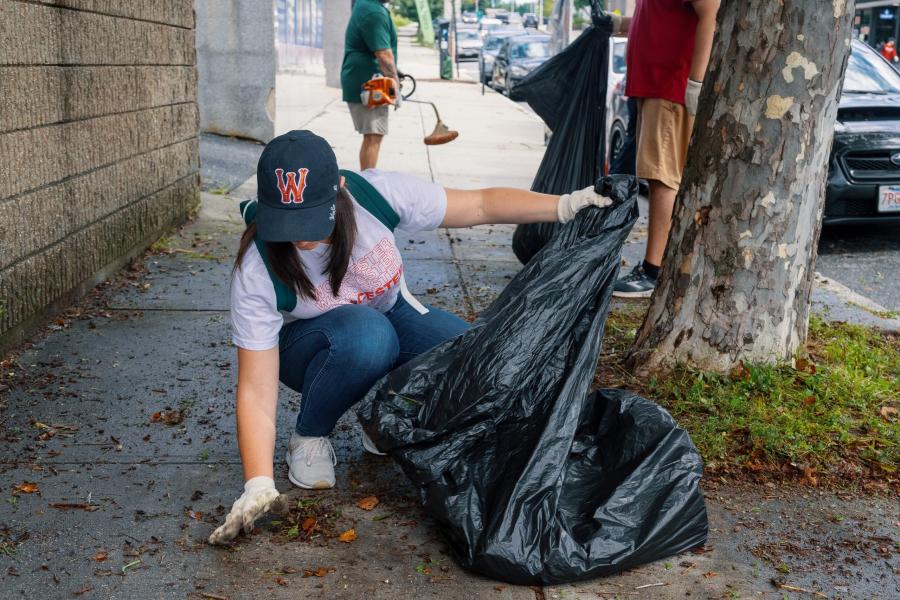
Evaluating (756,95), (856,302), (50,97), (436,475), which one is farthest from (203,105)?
(436,475)

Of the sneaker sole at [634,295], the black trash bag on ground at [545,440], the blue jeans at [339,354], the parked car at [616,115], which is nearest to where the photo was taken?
the black trash bag on ground at [545,440]

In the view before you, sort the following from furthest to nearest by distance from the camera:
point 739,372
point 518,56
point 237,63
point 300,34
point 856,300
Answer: point 518,56 → point 300,34 → point 237,63 → point 856,300 → point 739,372

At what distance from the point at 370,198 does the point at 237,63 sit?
7.42m

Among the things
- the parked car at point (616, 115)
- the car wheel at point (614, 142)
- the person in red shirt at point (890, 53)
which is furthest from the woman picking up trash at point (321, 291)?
the person in red shirt at point (890, 53)

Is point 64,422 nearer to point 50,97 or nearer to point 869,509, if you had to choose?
point 50,97

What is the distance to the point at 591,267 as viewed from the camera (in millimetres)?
2787

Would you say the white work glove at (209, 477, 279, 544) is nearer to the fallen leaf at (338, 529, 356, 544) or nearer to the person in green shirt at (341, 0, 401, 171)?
the fallen leaf at (338, 529, 356, 544)

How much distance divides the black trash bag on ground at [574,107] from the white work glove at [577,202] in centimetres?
148

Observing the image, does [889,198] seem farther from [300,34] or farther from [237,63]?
[300,34]

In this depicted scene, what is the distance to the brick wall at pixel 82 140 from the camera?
12.4ft

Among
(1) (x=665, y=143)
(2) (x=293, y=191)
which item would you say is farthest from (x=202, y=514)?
(1) (x=665, y=143)

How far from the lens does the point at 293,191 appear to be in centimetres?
246

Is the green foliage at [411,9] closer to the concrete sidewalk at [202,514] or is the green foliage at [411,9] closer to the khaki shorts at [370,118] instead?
the khaki shorts at [370,118]

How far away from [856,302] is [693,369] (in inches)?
78.0
